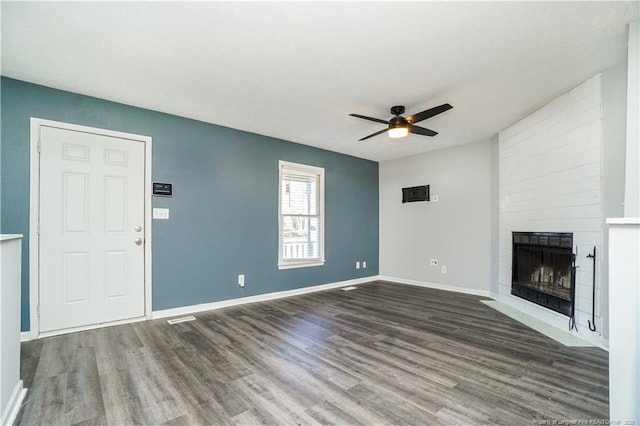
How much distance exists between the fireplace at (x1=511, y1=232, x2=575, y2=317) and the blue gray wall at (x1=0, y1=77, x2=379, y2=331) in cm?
296

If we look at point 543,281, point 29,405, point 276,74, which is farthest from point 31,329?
point 543,281

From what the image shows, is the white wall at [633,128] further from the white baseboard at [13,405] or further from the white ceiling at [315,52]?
the white baseboard at [13,405]

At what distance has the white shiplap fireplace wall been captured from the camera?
A: 9.26 ft

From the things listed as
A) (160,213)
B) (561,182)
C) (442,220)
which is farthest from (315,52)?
(442,220)

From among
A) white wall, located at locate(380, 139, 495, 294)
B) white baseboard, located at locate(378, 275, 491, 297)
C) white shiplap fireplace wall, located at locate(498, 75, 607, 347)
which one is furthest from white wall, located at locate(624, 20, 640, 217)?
white baseboard, located at locate(378, 275, 491, 297)

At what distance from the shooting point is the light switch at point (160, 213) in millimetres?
3645

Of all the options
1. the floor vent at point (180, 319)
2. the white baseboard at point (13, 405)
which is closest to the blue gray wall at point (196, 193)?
the floor vent at point (180, 319)

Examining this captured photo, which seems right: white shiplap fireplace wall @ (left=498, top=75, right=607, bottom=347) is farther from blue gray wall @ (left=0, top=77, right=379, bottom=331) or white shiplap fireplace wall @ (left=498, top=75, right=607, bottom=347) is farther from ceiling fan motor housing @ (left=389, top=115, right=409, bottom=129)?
blue gray wall @ (left=0, top=77, right=379, bottom=331)

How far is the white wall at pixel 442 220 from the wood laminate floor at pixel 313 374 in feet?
5.32

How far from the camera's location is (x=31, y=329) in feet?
9.53

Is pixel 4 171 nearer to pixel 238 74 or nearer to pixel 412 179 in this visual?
pixel 238 74

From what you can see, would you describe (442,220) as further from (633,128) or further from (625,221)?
(625,221)

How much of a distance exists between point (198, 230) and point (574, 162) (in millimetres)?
4496

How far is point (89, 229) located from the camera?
3234 mm
